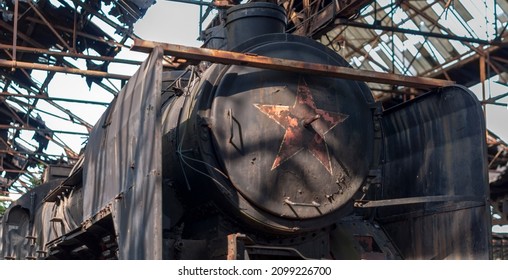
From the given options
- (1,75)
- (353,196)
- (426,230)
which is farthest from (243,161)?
(1,75)

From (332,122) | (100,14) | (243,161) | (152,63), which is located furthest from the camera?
(100,14)

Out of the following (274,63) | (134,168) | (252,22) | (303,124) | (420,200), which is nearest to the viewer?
(134,168)

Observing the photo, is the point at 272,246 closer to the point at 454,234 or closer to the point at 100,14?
the point at 454,234

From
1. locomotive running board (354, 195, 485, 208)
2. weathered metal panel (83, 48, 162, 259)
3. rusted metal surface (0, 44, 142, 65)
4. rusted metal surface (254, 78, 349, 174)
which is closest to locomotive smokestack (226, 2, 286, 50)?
rusted metal surface (254, 78, 349, 174)

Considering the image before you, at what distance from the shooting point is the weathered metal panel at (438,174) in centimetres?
594

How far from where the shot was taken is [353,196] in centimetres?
578

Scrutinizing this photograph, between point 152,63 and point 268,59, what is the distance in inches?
34.5

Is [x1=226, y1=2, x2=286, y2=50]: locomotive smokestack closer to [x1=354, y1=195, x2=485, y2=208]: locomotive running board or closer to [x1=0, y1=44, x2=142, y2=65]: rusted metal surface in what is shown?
[x1=354, y1=195, x2=485, y2=208]: locomotive running board

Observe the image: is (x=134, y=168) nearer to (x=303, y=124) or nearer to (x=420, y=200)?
(x=303, y=124)

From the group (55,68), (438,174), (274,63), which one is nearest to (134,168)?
(274,63)

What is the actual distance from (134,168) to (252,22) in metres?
1.81

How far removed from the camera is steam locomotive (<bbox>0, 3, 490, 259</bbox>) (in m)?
5.27

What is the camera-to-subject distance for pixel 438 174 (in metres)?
6.36

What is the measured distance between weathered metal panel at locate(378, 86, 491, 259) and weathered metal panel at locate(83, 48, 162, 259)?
2510mm
